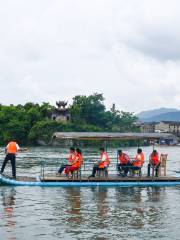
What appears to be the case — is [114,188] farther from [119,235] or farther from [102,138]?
[119,235]

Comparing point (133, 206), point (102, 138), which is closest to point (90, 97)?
point (102, 138)

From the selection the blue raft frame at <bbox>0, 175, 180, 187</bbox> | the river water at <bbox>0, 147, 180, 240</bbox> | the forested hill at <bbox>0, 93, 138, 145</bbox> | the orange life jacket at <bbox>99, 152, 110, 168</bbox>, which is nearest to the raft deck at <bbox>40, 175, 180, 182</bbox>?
the blue raft frame at <bbox>0, 175, 180, 187</bbox>

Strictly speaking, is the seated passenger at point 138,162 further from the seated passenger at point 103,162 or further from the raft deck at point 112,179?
the seated passenger at point 103,162

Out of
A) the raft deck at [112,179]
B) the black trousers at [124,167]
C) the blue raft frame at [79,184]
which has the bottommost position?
the blue raft frame at [79,184]

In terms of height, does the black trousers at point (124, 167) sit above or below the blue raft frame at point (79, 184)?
above

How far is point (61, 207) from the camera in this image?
1883cm

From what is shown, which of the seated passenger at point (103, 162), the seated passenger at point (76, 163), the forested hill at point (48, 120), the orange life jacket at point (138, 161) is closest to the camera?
the seated passenger at point (76, 163)

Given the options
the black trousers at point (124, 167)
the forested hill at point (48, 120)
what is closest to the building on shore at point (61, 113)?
the forested hill at point (48, 120)

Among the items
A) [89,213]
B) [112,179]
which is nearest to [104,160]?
[112,179]

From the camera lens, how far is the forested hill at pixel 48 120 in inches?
4074

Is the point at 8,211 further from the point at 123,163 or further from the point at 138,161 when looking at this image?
the point at 138,161

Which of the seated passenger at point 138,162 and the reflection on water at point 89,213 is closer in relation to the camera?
the reflection on water at point 89,213

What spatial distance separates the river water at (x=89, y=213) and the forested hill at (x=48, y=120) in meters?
79.8

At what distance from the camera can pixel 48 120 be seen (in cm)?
10638
